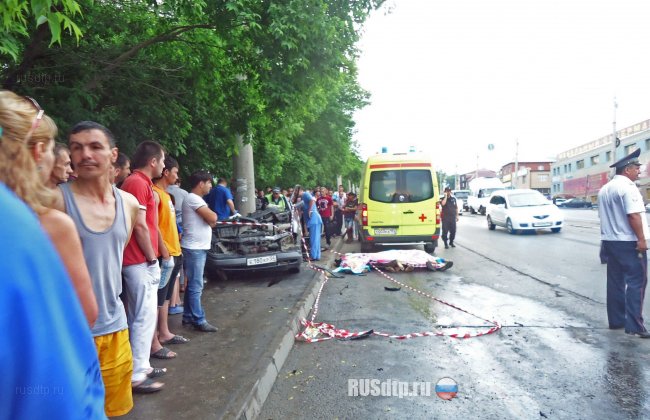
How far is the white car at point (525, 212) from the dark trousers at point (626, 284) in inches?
463

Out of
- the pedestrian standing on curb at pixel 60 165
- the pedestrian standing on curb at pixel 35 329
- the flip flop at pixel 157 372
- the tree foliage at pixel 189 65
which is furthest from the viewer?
the tree foliage at pixel 189 65

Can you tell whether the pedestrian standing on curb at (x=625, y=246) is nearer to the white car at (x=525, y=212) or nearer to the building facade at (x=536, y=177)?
the white car at (x=525, y=212)

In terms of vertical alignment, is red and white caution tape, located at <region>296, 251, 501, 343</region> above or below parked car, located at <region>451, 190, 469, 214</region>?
below

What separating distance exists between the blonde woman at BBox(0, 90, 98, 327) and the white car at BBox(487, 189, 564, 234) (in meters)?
16.8

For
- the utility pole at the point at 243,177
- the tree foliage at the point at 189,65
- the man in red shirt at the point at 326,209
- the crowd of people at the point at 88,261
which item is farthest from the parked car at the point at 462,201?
the crowd of people at the point at 88,261

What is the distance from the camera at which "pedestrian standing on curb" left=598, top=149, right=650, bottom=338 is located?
187 inches

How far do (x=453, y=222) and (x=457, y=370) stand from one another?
9635 millimetres

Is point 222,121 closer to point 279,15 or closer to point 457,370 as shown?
point 279,15

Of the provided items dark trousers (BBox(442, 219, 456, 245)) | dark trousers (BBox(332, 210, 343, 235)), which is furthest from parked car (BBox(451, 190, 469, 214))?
dark trousers (BBox(442, 219, 456, 245))

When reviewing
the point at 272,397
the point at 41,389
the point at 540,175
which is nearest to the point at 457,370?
the point at 272,397

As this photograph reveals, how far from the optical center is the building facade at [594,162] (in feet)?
151

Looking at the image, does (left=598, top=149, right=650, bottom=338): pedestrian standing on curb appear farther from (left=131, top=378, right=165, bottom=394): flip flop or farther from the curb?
(left=131, top=378, right=165, bottom=394): flip flop

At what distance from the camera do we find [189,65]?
9.25m

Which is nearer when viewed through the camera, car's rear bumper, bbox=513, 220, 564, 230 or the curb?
the curb
